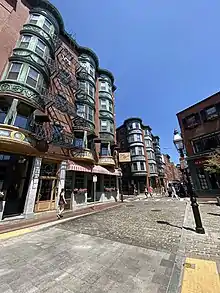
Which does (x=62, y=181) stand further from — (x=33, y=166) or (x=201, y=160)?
(x=201, y=160)

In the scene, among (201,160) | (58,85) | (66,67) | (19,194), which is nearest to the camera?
(19,194)

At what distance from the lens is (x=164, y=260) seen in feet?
13.7

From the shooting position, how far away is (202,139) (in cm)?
2230

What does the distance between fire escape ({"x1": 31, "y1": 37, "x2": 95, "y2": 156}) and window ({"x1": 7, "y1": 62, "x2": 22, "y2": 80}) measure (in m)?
2.32

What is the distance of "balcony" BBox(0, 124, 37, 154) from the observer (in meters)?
9.25

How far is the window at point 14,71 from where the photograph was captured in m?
11.5

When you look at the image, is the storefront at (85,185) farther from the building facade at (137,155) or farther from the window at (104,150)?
the building facade at (137,155)

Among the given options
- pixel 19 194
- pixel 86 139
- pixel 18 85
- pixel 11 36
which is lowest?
pixel 19 194

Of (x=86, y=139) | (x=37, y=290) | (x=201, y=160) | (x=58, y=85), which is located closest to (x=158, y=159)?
(x=201, y=160)

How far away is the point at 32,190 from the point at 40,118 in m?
5.99

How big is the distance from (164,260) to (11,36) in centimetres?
1948

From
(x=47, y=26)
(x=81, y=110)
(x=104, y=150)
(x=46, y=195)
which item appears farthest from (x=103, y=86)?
(x=46, y=195)

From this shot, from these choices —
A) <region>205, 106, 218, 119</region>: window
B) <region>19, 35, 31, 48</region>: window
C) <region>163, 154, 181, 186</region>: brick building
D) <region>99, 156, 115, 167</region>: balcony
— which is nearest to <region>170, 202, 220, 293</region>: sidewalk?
<region>99, 156, 115, 167</region>: balcony

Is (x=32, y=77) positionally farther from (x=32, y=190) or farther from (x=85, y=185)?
(x=85, y=185)
